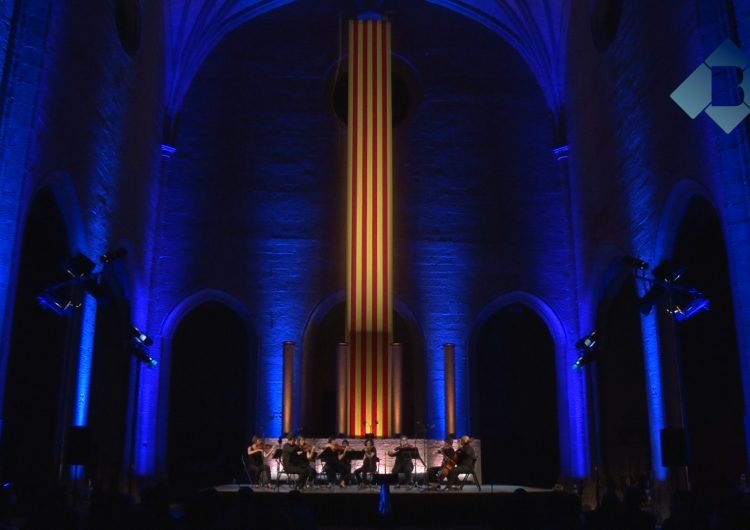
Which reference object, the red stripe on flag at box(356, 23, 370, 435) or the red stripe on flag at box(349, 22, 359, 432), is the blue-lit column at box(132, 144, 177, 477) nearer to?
the red stripe on flag at box(349, 22, 359, 432)

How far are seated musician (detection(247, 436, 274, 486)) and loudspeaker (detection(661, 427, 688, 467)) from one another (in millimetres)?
6902

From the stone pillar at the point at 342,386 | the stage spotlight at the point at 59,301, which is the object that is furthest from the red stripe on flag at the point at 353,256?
the stage spotlight at the point at 59,301

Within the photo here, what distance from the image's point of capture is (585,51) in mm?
16797

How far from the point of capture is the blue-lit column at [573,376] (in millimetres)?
16578

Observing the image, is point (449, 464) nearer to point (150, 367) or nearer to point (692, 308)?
point (692, 308)

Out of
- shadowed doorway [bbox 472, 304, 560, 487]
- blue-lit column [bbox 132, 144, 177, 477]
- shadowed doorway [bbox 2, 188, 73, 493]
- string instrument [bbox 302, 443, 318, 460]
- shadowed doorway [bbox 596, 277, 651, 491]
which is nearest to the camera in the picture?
shadowed doorway [bbox 2, 188, 73, 493]

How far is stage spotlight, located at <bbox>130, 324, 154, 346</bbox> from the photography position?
15039mm

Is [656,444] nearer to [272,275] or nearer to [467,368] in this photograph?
[467,368]

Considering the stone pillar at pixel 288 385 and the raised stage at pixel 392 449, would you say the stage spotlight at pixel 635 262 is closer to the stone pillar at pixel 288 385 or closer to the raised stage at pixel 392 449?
the raised stage at pixel 392 449

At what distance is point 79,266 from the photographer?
11.6m

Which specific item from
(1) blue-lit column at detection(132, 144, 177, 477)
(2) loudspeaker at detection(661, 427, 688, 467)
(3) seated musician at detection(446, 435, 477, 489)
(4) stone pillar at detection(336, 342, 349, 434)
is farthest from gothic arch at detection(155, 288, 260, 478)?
(2) loudspeaker at detection(661, 427, 688, 467)

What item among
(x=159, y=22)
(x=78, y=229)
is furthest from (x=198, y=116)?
(x=78, y=229)

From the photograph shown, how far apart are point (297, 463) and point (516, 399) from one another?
6.40 metres

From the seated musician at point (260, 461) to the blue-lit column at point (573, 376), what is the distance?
629 centimetres
